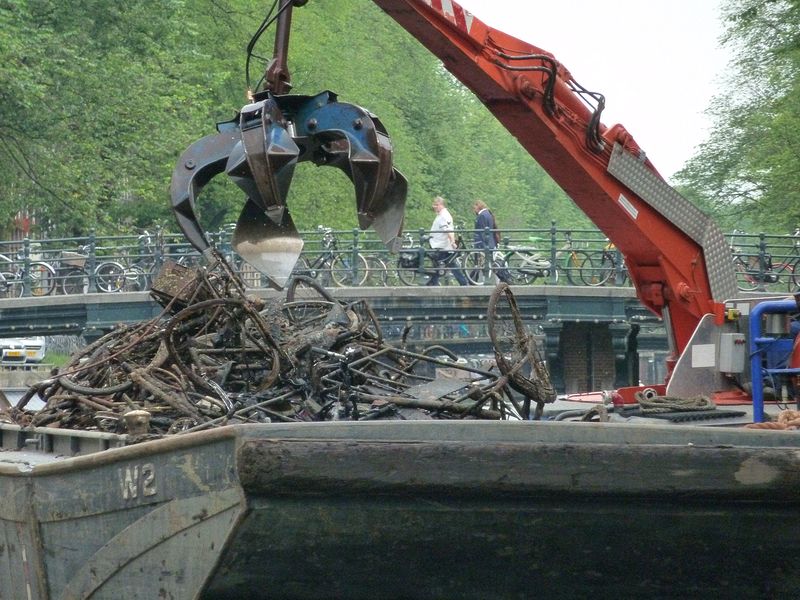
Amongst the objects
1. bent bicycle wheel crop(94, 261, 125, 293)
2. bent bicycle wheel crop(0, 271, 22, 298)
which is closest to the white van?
bent bicycle wheel crop(0, 271, 22, 298)

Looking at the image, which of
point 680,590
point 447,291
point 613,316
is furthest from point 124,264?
point 680,590

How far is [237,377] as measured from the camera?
8.70 metres

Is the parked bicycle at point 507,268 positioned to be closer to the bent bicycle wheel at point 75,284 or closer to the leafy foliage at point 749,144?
the leafy foliage at point 749,144

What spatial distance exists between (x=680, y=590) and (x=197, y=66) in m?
29.8

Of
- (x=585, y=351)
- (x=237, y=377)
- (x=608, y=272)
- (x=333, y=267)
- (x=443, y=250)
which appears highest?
(x=443, y=250)

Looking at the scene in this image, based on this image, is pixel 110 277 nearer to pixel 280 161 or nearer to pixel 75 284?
pixel 75 284

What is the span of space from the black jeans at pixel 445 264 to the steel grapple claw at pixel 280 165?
20.2 m

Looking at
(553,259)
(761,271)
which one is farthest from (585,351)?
(761,271)

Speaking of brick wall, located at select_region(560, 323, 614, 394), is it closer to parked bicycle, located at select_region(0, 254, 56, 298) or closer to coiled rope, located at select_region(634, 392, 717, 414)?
parked bicycle, located at select_region(0, 254, 56, 298)

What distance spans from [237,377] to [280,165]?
1168 mm

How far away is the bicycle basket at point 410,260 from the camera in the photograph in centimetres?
2963

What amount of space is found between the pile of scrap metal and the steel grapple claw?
0.27m

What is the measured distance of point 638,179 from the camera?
11.6m

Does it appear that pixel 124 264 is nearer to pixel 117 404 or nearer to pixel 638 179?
pixel 638 179
